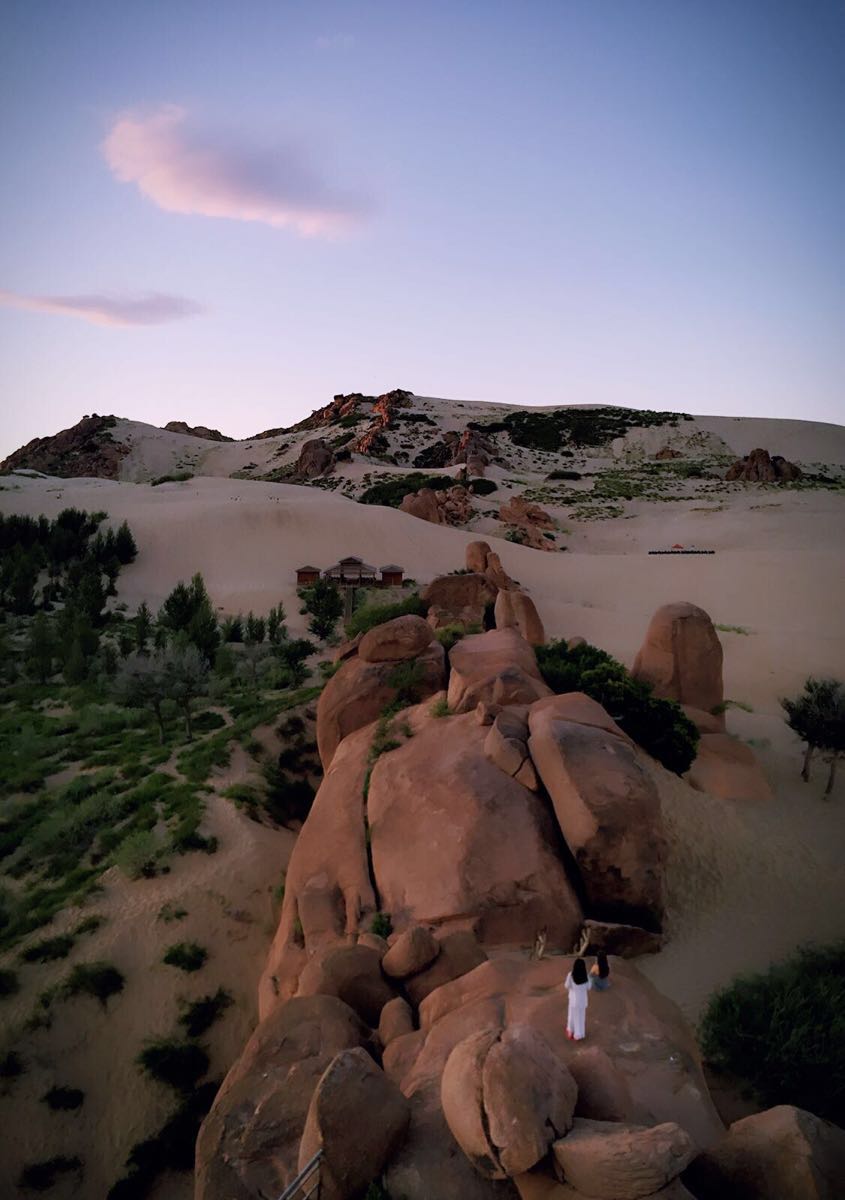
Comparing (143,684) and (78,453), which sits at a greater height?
(78,453)

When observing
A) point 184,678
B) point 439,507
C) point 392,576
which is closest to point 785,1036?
point 184,678

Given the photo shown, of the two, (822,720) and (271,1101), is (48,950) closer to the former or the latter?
(271,1101)

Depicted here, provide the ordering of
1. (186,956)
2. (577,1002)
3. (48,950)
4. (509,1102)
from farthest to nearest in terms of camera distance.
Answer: (186,956) → (48,950) → (577,1002) → (509,1102)

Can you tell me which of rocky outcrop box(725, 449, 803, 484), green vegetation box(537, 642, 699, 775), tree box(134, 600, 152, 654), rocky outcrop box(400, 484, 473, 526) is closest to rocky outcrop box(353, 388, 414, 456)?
rocky outcrop box(400, 484, 473, 526)

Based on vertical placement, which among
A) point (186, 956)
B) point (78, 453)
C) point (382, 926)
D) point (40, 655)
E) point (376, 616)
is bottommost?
point (186, 956)

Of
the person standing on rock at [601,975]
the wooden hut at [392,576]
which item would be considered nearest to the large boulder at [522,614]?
the person standing on rock at [601,975]

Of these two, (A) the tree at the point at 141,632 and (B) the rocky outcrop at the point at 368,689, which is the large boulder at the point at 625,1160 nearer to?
(B) the rocky outcrop at the point at 368,689

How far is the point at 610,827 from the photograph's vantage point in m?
9.84

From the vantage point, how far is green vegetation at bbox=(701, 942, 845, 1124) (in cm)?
717

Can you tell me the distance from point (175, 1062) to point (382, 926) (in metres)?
4.10

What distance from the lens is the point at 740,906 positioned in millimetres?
11273

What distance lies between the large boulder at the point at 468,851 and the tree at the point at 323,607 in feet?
64.4

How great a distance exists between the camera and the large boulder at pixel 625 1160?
14.6 ft

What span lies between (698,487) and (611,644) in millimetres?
50289
